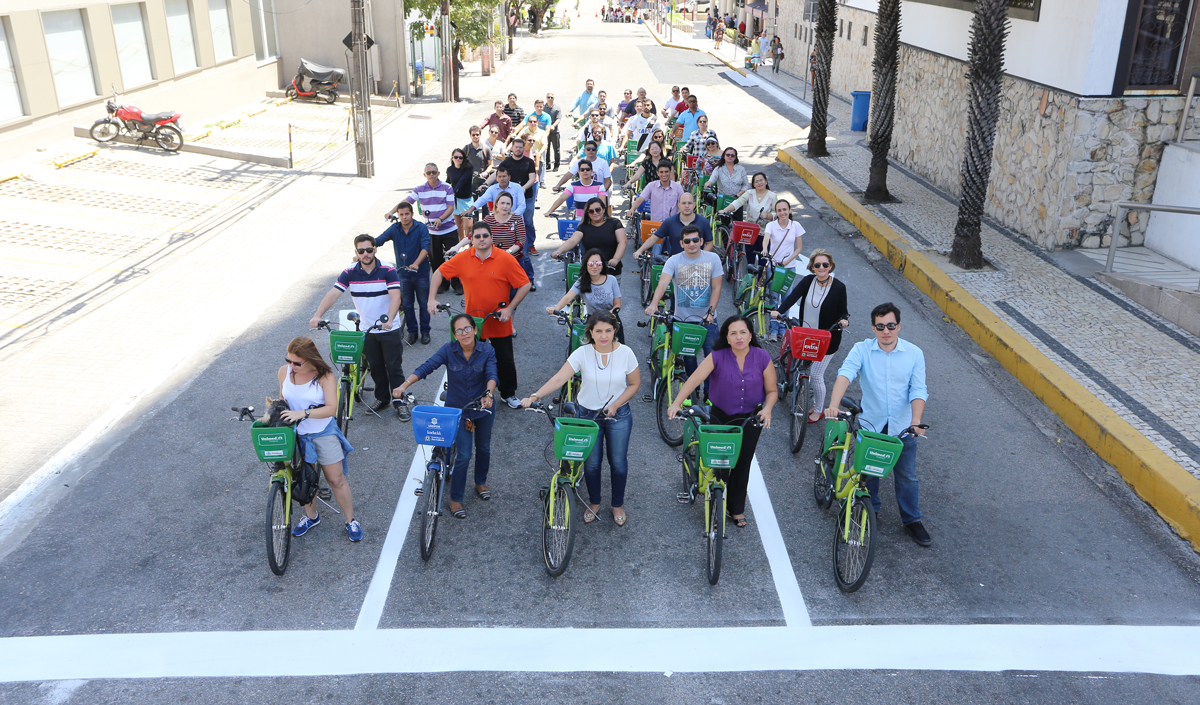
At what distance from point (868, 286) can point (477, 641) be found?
920cm

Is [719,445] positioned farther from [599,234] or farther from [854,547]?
[599,234]

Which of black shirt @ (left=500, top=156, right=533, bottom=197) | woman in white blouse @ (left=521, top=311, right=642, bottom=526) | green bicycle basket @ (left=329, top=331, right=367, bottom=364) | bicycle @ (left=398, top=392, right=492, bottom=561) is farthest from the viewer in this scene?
black shirt @ (left=500, top=156, right=533, bottom=197)

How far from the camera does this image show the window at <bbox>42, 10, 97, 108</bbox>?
19.7 meters

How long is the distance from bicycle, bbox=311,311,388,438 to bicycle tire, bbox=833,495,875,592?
14.0ft

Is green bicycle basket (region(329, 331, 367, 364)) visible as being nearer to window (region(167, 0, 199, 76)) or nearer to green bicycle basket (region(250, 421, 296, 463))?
green bicycle basket (region(250, 421, 296, 463))

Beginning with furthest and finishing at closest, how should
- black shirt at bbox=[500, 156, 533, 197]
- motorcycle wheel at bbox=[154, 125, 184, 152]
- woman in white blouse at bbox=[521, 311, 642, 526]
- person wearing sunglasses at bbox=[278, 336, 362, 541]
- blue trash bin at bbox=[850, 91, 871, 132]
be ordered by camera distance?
blue trash bin at bbox=[850, 91, 871, 132] < motorcycle wheel at bbox=[154, 125, 184, 152] < black shirt at bbox=[500, 156, 533, 197] < woman in white blouse at bbox=[521, 311, 642, 526] < person wearing sunglasses at bbox=[278, 336, 362, 541]

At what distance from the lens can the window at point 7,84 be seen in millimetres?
18109

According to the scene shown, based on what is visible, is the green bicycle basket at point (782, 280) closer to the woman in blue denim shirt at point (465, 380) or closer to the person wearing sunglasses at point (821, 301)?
the person wearing sunglasses at point (821, 301)

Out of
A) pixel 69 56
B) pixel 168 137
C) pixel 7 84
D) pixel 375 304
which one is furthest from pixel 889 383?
pixel 69 56

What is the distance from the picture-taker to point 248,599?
21.1 ft

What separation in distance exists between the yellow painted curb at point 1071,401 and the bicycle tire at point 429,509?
5894mm

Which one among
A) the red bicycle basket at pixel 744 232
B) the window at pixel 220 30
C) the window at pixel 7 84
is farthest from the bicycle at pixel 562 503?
the window at pixel 220 30

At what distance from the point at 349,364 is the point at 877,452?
495cm

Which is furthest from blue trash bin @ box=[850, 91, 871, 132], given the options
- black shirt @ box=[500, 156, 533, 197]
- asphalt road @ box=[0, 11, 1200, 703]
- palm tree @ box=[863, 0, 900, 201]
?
asphalt road @ box=[0, 11, 1200, 703]
